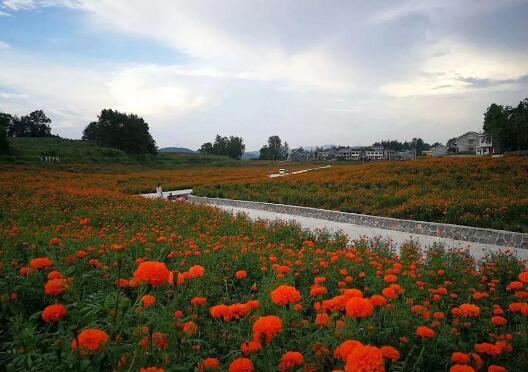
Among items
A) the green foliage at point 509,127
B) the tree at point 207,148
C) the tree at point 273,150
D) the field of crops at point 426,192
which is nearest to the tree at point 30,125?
the tree at point 207,148

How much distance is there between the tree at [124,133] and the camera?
81.1 meters

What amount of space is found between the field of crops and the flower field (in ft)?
19.1

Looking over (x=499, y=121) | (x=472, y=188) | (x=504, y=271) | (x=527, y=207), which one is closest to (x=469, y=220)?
(x=527, y=207)

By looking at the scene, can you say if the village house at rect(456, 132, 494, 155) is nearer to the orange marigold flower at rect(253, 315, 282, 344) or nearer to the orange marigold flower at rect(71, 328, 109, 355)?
the orange marigold flower at rect(253, 315, 282, 344)

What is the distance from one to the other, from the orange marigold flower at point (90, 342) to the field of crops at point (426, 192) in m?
12.5

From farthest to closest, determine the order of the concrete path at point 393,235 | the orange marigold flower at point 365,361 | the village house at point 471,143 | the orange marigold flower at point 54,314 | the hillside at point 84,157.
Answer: the village house at point 471,143, the hillside at point 84,157, the concrete path at point 393,235, the orange marigold flower at point 54,314, the orange marigold flower at point 365,361

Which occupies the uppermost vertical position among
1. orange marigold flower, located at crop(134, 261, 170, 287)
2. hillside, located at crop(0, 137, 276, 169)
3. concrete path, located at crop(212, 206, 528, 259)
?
hillside, located at crop(0, 137, 276, 169)

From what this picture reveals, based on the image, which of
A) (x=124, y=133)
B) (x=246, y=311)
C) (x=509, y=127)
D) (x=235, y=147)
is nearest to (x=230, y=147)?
Result: (x=235, y=147)

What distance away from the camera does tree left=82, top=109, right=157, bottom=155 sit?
266 feet

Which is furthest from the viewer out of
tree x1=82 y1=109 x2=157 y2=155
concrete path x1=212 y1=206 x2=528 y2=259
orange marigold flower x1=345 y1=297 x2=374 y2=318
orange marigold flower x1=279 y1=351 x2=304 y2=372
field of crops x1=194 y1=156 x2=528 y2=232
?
tree x1=82 y1=109 x2=157 y2=155

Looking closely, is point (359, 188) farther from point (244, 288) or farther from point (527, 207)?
point (244, 288)

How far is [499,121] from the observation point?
6106cm

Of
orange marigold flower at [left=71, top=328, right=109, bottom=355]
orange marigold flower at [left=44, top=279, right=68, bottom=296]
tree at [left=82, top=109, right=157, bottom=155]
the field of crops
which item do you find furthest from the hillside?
orange marigold flower at [left=71, top=328, right=109, bottom=355]

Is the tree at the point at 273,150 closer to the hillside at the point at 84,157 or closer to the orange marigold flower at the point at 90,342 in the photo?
the hillside at the point at 84,157
